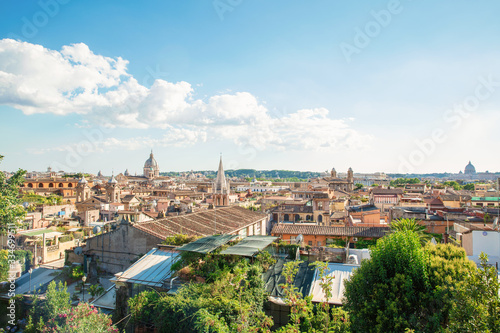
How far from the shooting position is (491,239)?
14.8m

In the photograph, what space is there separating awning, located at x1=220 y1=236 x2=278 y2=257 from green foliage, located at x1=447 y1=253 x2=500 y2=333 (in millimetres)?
5949

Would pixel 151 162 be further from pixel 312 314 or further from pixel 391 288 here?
pixel 391 288

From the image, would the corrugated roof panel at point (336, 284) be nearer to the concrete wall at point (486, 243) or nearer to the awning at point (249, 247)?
the awning at point (249, 247)

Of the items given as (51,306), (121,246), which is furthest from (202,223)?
(51,306)

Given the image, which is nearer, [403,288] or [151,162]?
[403,288]

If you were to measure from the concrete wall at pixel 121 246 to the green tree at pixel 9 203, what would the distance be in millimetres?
4666

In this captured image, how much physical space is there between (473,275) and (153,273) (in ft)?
33.4

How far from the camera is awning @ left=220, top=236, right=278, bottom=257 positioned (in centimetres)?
1041

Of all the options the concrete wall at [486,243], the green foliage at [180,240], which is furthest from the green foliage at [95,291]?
the concrete wall at [486,243]

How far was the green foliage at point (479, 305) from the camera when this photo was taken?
486cm

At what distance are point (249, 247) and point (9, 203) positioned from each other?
554 inches

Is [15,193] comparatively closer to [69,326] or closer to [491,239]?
[69,326]

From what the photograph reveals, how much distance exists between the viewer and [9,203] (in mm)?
16766

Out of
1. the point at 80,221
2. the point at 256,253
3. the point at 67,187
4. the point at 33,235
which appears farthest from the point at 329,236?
the point at 67,187
